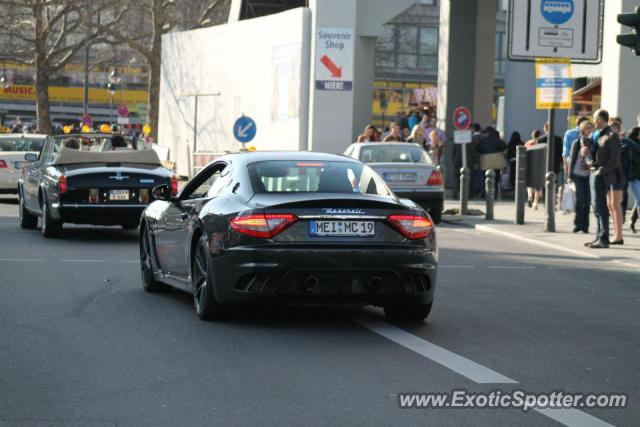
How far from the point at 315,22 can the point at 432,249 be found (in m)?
27.3

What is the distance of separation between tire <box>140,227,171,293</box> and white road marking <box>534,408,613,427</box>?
6.28m

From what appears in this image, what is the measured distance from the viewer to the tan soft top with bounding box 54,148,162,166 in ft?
66.3

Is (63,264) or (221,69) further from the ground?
(221,69)

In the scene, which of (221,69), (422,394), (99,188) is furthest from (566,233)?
(221,69)

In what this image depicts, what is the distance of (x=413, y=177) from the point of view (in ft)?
82.2

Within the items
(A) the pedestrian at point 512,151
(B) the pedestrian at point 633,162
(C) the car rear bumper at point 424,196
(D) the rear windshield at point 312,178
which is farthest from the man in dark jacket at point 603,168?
(A) the pedestrian at point 512,151

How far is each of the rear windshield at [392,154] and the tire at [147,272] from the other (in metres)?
12.7

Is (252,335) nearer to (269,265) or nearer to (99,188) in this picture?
(269,265)

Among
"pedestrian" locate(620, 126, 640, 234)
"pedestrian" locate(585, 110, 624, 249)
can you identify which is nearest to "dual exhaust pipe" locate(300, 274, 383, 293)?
"pedestrian" locate(585, 110, 624, 249)

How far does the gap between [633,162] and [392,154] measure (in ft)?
18.7

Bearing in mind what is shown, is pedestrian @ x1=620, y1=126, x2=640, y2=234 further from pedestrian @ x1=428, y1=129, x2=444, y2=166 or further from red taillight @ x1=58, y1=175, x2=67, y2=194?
pedestrian @ x1=428, y1=129, x2=444, y2=166

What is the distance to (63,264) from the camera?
1574 centimetres

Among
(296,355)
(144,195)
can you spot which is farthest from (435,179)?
(296,355)

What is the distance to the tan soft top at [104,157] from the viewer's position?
66.3ft
